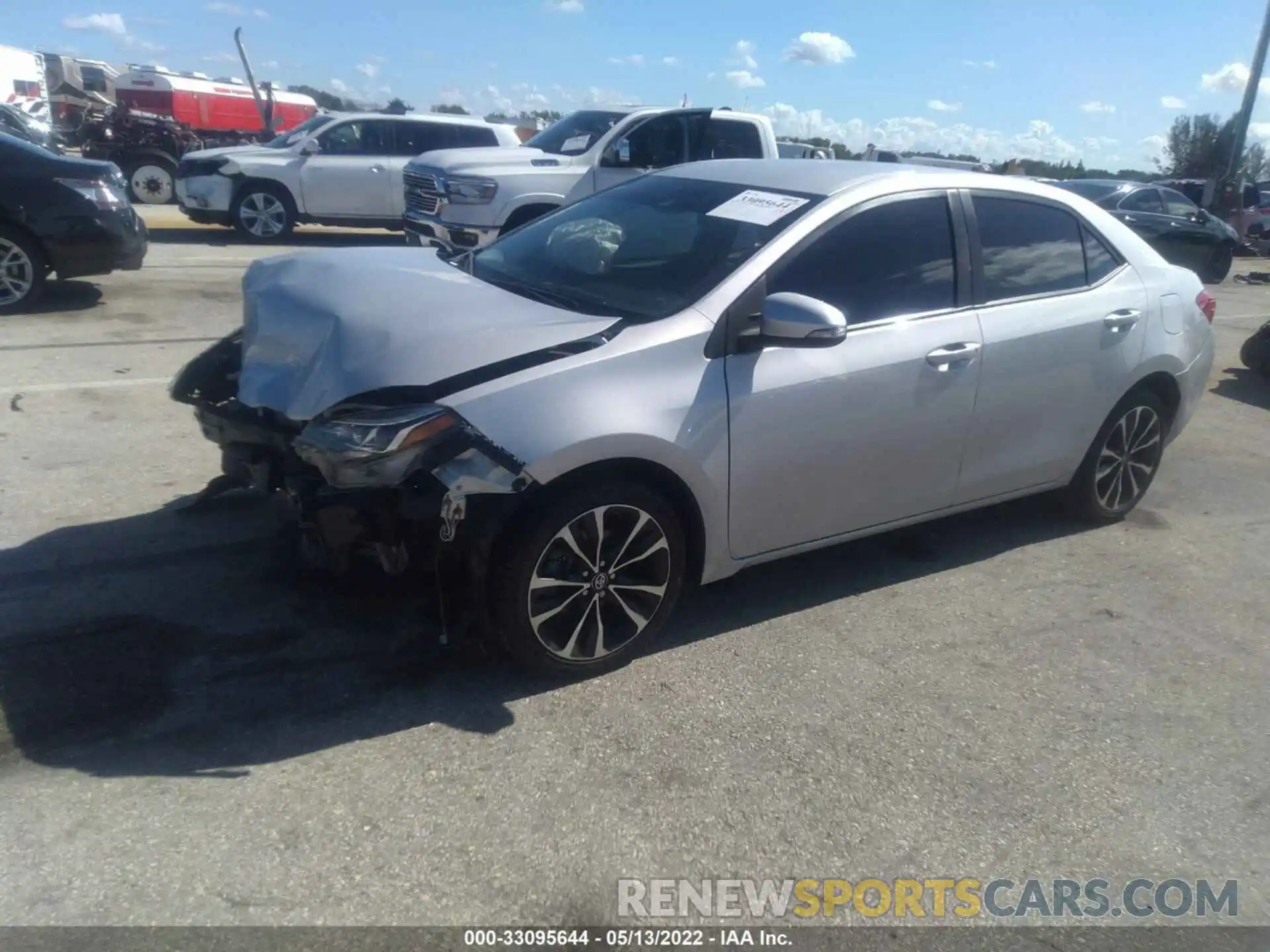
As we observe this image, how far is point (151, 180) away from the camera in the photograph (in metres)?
18.7

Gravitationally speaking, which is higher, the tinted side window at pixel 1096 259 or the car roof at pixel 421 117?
the car roof at pixel 421 117

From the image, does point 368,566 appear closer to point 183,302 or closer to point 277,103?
point 183,302

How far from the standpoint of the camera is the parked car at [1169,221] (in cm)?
1723

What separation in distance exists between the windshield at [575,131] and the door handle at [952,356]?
27.8 ft

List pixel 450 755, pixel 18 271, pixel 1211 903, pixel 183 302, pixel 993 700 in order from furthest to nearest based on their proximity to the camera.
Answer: pixel 183 302, pixel 18 271, pixel 993 700, pixel 450 755, pixel 1211 903

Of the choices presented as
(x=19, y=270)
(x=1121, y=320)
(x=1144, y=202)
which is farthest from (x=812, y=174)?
(x=1144, y=202)

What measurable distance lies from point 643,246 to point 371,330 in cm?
131

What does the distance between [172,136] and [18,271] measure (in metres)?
12.0

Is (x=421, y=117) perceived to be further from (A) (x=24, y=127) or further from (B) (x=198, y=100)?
(B) (x=198, y=100)

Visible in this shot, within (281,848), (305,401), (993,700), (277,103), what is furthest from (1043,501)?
A: (277,103)

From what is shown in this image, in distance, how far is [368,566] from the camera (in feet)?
12.2

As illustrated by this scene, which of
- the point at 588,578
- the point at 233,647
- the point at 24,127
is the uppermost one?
the point at 24,127

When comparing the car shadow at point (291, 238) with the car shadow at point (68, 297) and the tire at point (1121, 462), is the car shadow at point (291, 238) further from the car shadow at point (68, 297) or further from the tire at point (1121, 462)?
the tire at point (1121, 462)

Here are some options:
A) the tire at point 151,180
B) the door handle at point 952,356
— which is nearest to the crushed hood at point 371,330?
the door handle at point 952,356
